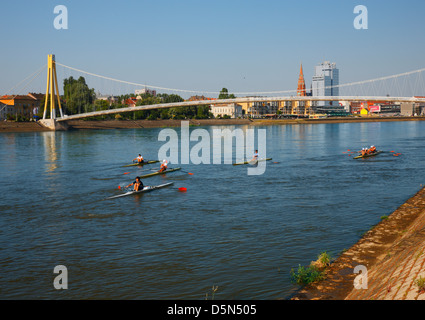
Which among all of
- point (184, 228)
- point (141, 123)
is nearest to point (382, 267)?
point (184, 228)

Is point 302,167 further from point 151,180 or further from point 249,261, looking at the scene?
point 249,261

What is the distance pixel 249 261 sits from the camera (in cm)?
959

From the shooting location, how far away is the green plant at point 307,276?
7988 millimetres

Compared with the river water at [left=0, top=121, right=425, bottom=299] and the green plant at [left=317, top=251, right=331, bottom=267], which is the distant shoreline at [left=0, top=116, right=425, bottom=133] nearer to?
the river water at [left=0, top=121, right=425, bottom=299]

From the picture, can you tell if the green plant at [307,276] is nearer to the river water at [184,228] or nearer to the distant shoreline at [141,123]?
the river water at [184,228]

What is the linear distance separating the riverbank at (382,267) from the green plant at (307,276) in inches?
5.6

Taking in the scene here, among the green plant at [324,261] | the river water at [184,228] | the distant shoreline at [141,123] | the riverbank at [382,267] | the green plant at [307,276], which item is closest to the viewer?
the riverbank at [382,267]

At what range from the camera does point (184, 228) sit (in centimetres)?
1237

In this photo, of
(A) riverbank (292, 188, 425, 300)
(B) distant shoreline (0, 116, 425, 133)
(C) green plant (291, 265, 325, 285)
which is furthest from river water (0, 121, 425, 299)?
(B) distant shoreline (0, 116, 425, 133)

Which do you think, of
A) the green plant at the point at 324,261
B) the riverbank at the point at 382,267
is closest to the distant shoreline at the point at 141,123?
the riverbank at the point at 382,267
